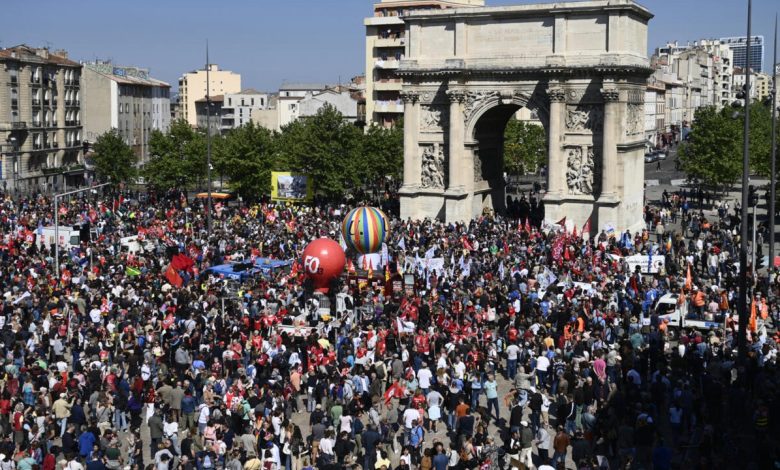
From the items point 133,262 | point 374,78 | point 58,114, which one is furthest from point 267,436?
point 58,114

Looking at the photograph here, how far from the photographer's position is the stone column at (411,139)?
56062 mm

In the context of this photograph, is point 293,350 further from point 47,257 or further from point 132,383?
point 47,257

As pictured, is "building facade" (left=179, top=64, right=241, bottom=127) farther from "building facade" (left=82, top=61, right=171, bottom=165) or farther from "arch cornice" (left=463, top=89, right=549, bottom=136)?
"arch cornice" (left=463, top=89, right=549, bottom=136)

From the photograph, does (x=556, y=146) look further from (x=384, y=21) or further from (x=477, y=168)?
(x=384, y=21)

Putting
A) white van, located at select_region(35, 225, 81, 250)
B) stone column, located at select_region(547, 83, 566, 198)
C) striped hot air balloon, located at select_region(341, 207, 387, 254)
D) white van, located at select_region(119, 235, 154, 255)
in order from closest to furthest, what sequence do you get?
striped hot air balloon, located at select_region(341, 207, 387, 254)
white van, located at select_region(35, 225, 81, 250)
white van, located at select_region(119, 235, 154, 255)
stone column, located at select_region(547, 83, 566, 198)

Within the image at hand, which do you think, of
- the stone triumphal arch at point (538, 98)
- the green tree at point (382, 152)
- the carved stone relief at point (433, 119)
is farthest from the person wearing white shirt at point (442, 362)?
the green tree at point (382, 152)

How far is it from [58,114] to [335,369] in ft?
271

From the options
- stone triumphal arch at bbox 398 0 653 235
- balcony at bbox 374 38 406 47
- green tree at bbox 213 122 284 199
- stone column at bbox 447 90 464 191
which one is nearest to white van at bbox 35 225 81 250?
stone triumphal arch at bbox 398 0 653 235

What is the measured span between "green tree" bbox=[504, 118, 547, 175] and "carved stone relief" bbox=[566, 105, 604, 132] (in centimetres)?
3044

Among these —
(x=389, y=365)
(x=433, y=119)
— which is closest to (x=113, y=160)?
(x=433, y=119)

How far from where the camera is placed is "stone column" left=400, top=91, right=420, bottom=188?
56.1m

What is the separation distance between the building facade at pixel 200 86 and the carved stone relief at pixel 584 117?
412ft

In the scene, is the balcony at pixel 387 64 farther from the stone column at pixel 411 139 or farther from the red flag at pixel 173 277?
the red flag at pixel 173 277

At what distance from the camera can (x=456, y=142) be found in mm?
54469
